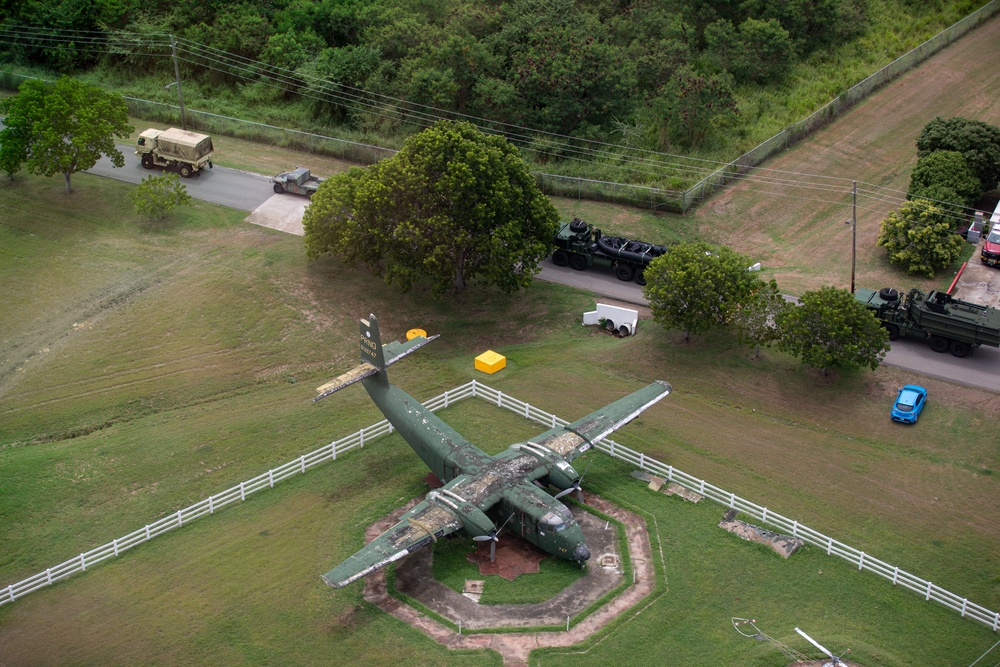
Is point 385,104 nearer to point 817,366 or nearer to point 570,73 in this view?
point 570,73

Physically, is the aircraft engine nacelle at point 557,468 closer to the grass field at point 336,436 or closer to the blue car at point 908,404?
the grass field at point 336,436

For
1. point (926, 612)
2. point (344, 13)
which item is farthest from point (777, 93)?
point (926, 612)

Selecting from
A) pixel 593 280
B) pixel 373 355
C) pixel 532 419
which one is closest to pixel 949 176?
pixel 593 280

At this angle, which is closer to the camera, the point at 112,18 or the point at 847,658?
the point at 847,658

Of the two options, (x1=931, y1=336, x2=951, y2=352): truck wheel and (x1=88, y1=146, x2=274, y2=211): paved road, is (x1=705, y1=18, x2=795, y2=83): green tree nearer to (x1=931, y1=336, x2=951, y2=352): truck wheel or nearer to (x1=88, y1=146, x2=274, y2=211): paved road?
(x1=931, y1=336, x2=951, y2=352): truck wheel

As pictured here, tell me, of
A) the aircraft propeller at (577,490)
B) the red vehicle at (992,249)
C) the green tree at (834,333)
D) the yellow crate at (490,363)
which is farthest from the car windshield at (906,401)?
the yellow crate at (490,363)

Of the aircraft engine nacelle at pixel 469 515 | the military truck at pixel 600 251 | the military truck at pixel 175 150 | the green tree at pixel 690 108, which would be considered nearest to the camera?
the aircraft engine nacelle at pixel 469 515

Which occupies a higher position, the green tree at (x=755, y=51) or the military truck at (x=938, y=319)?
the green tree at (x=755, y=51)
